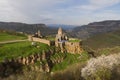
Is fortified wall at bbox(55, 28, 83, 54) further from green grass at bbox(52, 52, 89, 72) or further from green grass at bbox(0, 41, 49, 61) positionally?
green grass at bbox(0, 41, 49, 61)

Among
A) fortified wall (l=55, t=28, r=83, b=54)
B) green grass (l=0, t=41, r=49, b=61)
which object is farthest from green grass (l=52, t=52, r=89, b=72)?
green grass (l=0, t=41, r=49, b=61)

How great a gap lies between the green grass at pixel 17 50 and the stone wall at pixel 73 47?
10264mm

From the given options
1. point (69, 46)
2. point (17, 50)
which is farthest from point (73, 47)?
point (17, 50)

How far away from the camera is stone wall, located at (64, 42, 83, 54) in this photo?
107 m

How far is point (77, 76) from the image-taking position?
7400cm

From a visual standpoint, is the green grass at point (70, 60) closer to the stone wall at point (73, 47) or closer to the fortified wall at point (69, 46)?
the stone wall at point (73, 47)

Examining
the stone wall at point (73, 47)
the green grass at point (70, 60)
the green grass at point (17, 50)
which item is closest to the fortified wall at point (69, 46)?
the stone wall at point (73, 47)

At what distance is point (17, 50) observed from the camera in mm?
93125

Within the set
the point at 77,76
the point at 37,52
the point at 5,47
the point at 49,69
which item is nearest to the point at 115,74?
the point at 77,76

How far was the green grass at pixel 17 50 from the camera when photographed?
3484 inches

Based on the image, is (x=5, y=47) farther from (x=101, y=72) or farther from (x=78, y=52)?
(x=101, y=72)

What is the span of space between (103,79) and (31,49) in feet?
141

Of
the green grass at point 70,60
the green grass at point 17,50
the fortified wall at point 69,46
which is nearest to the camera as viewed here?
the green grass at point 17,50

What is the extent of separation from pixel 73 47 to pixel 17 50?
25393 mm
